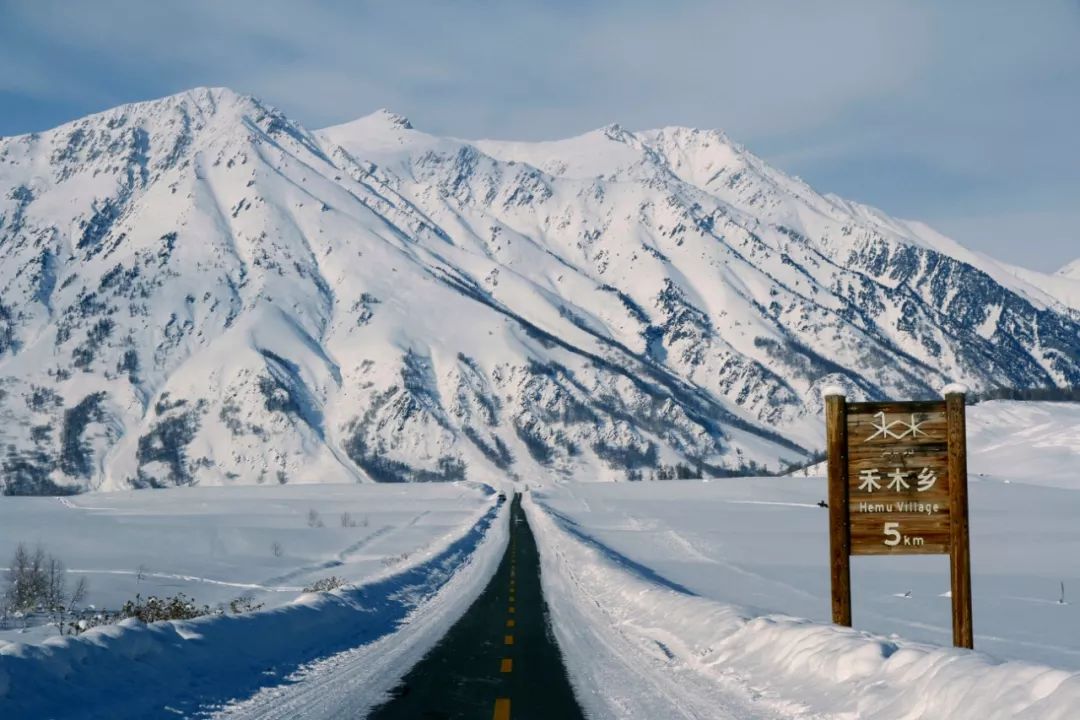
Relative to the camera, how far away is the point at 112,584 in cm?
4678

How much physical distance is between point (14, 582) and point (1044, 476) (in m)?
136

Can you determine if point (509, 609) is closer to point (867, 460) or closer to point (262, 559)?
point (867, 460)

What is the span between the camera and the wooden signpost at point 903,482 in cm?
1479

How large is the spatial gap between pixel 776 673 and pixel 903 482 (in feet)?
11.2

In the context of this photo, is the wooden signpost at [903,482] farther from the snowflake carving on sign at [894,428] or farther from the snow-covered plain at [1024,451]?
the snow-covered plain at [1024,451]

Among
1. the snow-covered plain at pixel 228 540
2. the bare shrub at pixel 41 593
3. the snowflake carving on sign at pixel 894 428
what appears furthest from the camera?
the snow-covered plain at pixel 228 540

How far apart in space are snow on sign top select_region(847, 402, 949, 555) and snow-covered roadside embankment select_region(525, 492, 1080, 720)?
1555mm

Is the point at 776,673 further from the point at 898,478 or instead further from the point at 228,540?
the point at 228,540

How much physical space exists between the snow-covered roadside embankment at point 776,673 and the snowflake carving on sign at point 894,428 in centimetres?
296

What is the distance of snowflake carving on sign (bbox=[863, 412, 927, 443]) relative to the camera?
49.3 ft

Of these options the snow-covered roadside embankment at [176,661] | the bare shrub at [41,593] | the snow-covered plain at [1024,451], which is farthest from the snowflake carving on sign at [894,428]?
the snow-covered plain at [1024,451]

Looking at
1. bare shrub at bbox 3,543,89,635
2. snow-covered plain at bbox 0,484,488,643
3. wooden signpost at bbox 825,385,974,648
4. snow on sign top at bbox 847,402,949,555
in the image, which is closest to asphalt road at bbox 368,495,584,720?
wooden signpost at bbox 825,385,974,648

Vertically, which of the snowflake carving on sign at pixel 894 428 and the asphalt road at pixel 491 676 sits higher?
the snowflake carving on sign at pixel 894 428

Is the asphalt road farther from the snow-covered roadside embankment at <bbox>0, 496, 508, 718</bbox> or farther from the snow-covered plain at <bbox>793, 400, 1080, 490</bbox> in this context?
→ the snow-covered plain at <bbox>793, 400, 1080, 490</bbox>
